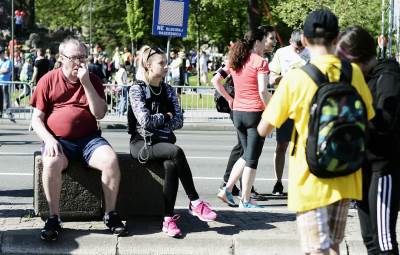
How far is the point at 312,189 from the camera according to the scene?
173 inches

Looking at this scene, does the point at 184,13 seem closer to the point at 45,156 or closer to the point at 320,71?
the point at 45,156

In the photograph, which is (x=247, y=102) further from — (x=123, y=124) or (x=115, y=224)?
(x=123, y=124)

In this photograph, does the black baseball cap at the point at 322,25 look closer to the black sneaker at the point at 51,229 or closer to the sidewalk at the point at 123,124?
the black sneaker at the point at 51,229

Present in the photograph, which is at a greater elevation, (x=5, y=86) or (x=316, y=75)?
(x=316, y=75)

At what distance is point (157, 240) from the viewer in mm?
6383

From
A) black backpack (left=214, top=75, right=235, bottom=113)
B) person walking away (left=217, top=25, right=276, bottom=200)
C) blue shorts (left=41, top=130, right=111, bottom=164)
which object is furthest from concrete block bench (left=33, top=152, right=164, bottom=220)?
black backpack (left=214, top=75, right=235, bottom=113)

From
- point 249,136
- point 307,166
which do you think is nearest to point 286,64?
point 249,136

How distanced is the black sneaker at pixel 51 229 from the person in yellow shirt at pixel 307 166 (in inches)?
97.7

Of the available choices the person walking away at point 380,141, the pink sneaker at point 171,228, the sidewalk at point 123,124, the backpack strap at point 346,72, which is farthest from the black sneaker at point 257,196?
the sidewalk at point 123,124

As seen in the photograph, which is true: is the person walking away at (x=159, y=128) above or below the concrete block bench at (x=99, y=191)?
above

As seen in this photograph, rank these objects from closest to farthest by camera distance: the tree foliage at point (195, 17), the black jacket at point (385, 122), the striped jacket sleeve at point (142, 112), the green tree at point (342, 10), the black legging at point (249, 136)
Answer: the black jacket at point (385, 122) → the striped jacket sleeve at point (142, 112) → the black legging at point (249, 136) → the green tree at point (342, 10) → the tree foliage at point (195, 17)

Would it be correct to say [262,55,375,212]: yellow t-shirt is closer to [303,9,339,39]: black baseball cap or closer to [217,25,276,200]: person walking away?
[303,9,339,39]: black baseball cap

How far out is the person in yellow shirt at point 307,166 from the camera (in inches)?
172

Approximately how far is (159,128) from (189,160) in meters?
5.64
